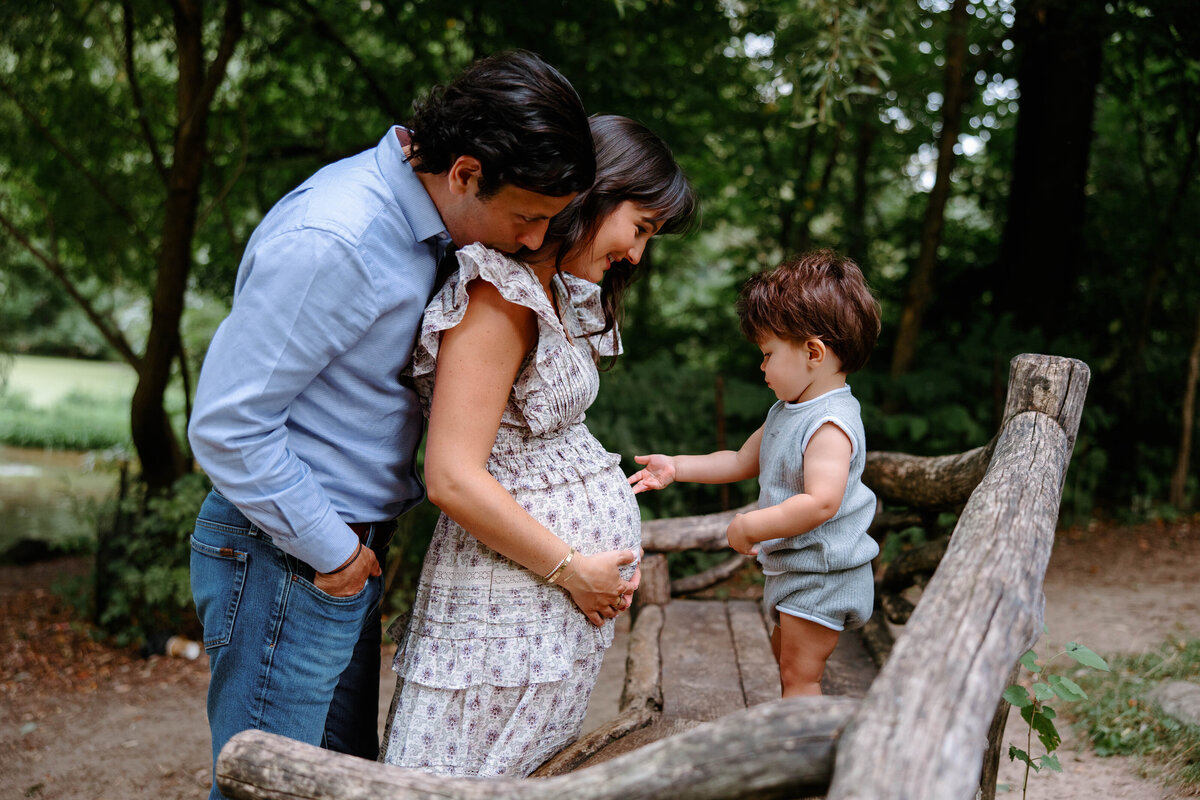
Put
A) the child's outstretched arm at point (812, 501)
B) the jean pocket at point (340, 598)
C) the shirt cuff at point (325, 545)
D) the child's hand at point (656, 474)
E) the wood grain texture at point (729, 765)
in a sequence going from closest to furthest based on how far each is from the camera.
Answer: the wood grain texture at point (729, 765) < the shirt cuff at point (325, 545) < the jean pocket at point (340, 598) < the child's outstretched arm at point (812, 501) < the child's hand at point (656, 474)

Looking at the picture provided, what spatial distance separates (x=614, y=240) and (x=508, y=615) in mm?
787

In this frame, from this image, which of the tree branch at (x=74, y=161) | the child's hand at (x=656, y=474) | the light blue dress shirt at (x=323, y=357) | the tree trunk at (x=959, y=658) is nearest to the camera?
the tree trunk at (x=959, y=658)

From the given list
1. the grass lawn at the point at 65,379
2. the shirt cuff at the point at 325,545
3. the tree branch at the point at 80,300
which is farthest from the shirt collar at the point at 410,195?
the grass lawn at the point at 65,379

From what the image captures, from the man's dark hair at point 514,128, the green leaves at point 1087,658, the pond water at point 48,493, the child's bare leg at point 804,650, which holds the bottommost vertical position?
the pond water at point 48,493

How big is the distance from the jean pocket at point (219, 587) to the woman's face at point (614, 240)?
871 mm

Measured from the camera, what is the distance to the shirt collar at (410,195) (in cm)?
169

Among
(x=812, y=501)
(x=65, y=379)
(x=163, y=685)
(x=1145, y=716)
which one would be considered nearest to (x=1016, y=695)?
(x=812, y=501)

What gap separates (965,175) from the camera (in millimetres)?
9336

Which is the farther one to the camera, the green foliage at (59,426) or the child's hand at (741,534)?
the green foliage at (59,426)

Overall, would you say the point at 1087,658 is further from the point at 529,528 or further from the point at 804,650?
the point at 529,528

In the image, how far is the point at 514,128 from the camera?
156 centimetres

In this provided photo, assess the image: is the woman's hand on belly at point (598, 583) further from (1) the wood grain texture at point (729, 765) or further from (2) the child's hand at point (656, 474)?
(1) the wood grain texture at point (729, 765)

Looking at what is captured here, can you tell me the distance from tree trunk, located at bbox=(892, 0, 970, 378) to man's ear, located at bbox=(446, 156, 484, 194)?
5072 millimetres

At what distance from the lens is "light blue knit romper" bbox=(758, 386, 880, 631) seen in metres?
2.07
